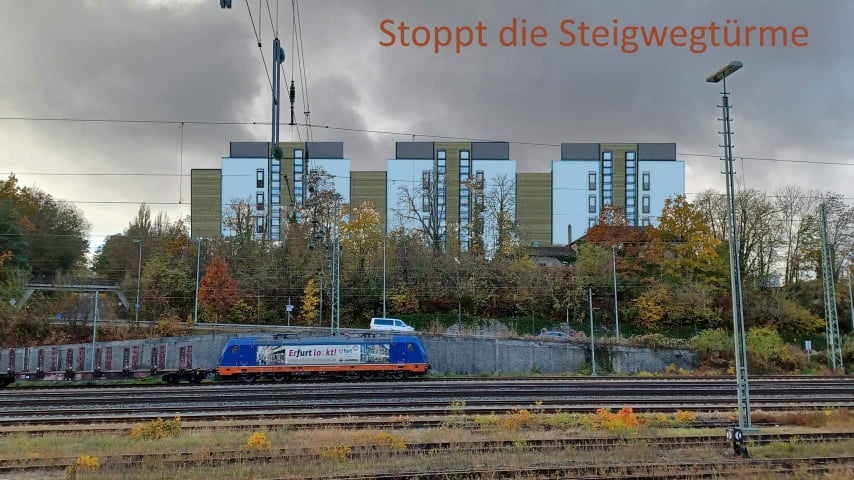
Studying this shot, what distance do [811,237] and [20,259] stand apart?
69224mm

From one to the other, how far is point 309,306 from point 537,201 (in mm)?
48565

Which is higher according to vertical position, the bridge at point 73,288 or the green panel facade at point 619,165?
the green panel facade at point 619,165

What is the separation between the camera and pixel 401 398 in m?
27.8

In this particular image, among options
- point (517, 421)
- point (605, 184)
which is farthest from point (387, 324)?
point (605, 184)

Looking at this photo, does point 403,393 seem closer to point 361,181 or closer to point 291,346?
point 291,346

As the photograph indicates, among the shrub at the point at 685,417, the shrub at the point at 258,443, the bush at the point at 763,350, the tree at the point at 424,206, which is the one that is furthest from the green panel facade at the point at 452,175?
the shrub at the point at 258,443

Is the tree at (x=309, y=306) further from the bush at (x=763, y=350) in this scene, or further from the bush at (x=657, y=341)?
the bush at (x=763, y=350)

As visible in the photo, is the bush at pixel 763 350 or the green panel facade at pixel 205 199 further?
the green panel facade at pixel 205 199

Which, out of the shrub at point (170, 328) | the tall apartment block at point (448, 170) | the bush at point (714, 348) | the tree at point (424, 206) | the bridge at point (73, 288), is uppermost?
the tall apartment block at point (448, 170)

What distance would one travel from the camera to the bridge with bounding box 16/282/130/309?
52750 millimetres

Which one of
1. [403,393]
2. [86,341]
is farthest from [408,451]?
[86,341]

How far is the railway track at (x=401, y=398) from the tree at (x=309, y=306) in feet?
65.6

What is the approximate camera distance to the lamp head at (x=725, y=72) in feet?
52.6

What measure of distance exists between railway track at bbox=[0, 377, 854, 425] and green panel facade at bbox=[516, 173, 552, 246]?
59.1 metres
